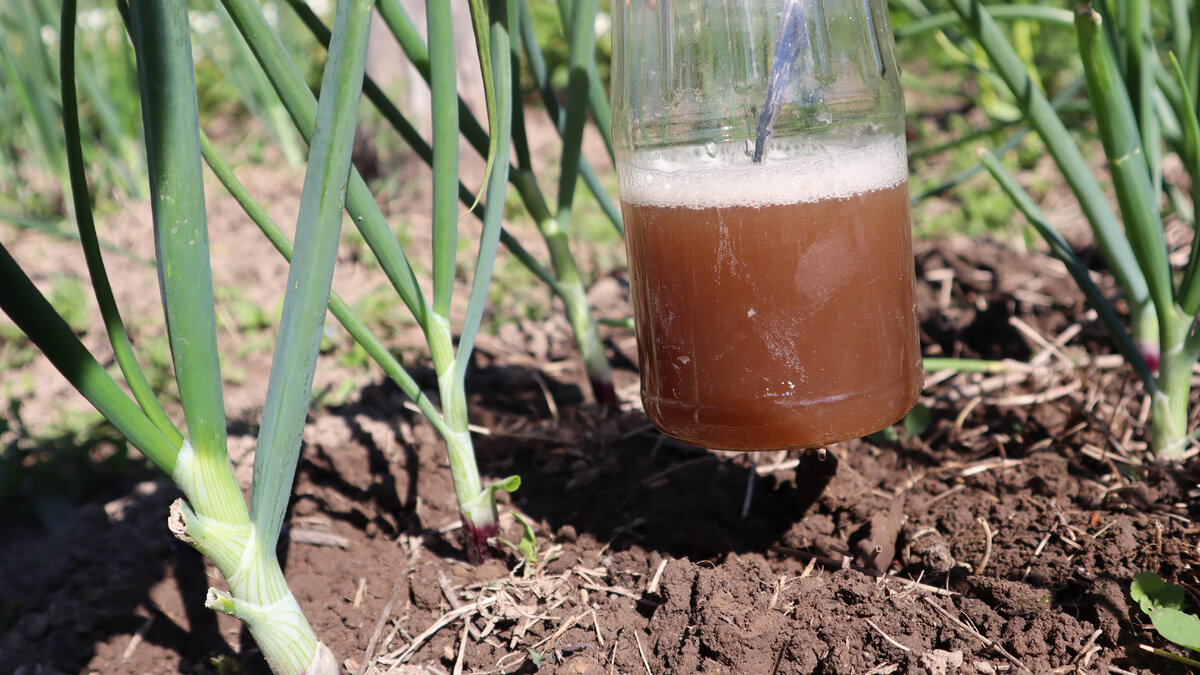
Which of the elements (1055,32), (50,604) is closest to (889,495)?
(50,604)

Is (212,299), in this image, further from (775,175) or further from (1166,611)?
(1166,611)

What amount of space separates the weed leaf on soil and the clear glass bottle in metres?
0.35

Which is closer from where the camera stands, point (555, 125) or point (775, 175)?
point (775, 175)

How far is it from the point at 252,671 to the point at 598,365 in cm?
85

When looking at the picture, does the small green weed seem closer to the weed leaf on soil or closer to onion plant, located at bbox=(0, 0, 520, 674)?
the weed leaf on soil

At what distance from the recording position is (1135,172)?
4.39ft

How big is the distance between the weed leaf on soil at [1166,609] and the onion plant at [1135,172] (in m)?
0.48

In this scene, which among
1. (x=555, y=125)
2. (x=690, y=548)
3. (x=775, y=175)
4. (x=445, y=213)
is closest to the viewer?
(x=775, y=175)

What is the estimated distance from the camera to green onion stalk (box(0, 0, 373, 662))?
0.92 meters

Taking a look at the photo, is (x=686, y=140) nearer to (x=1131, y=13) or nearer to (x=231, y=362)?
(x=1131, y=13)

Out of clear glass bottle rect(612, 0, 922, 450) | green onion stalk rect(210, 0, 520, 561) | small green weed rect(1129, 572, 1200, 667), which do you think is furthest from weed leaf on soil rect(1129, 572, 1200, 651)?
green onion stalk rect(210, 0, 520, 561)

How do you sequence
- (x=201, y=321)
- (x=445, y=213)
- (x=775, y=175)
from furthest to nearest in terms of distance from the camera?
(x=445, y=213) → (x=775, y=175) → (x=201, y=321)

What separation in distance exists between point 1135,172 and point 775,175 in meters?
0.65

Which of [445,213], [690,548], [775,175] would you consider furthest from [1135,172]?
[445,213]
